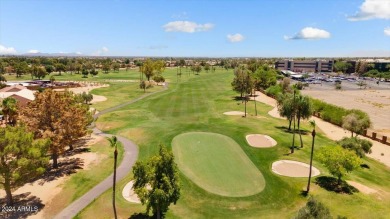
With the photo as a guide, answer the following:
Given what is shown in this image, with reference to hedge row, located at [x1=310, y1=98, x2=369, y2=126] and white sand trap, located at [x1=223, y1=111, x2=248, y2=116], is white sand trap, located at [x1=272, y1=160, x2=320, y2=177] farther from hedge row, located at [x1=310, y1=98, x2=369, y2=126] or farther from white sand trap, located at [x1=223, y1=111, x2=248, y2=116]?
white sand trap, located at [x1=223, y1=111, x2=248, y2=116]

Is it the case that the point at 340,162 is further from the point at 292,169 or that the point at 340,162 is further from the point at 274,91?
the point at 274,91

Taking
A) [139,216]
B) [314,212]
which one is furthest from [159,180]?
[314,212]

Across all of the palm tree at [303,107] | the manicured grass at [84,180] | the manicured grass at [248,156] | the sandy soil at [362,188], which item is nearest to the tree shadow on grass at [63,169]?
the manicured grass at [84,180]

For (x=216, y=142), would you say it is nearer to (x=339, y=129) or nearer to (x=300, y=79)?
(x=339, y=129)

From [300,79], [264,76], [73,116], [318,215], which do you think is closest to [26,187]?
[73,116]

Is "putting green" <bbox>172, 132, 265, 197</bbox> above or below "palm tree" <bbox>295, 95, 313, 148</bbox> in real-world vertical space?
below

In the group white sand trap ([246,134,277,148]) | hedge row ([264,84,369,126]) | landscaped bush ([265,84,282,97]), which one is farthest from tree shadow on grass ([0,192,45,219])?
landscaped bush ([265,84,282,97])
